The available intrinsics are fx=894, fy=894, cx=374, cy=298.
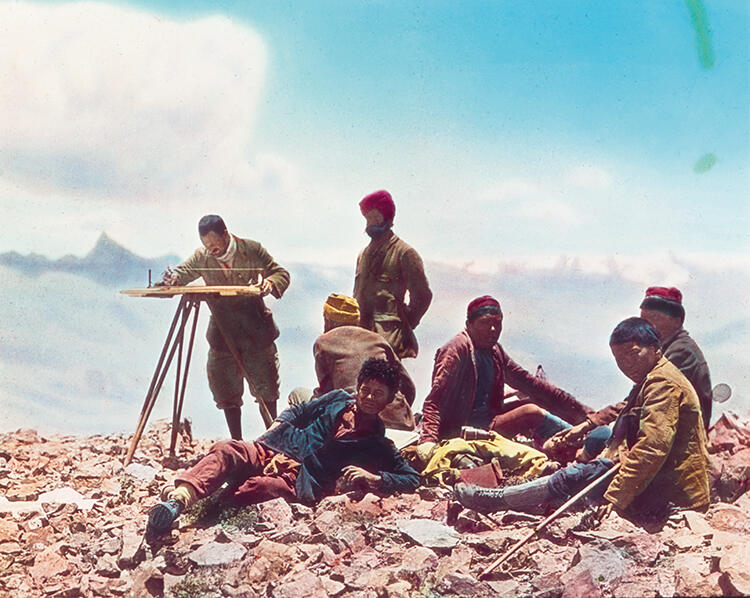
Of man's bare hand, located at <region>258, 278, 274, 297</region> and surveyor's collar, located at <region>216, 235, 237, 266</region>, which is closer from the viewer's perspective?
man's bare hand, located at <region>258, 278, 274, 297</region>

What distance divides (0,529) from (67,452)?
271cm

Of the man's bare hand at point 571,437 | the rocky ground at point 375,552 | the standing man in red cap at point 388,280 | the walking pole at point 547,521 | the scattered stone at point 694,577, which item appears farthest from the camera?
the standing man in red cap at point 388,280

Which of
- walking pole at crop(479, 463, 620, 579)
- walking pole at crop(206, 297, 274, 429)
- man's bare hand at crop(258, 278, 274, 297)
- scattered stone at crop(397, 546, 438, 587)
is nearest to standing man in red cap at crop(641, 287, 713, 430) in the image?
walking pole at crop(479, 463, 620, 579)

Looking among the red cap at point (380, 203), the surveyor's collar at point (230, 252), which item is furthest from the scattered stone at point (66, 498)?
the red cap at point (380, 203)

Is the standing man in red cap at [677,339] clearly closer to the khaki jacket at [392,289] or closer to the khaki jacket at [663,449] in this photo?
the khaki jacket at [663,449]

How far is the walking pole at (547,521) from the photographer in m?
5.48

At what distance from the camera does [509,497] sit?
607cm

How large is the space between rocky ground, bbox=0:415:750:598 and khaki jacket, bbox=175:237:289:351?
188 cm

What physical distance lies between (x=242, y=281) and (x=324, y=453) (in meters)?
2.43

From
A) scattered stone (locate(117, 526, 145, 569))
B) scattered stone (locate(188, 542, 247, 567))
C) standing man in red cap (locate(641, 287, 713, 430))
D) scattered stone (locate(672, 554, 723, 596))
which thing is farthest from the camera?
standing man in red cap (locate(641, 287, 713, 430))

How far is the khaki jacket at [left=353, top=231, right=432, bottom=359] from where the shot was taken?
26.8 ft

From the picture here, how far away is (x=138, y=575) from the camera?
6.10 m

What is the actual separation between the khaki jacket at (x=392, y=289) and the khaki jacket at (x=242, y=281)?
0.78 metres

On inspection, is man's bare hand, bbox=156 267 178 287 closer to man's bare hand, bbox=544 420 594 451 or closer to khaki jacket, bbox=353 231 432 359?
khaki jacket, bbox=353 231 432 359
